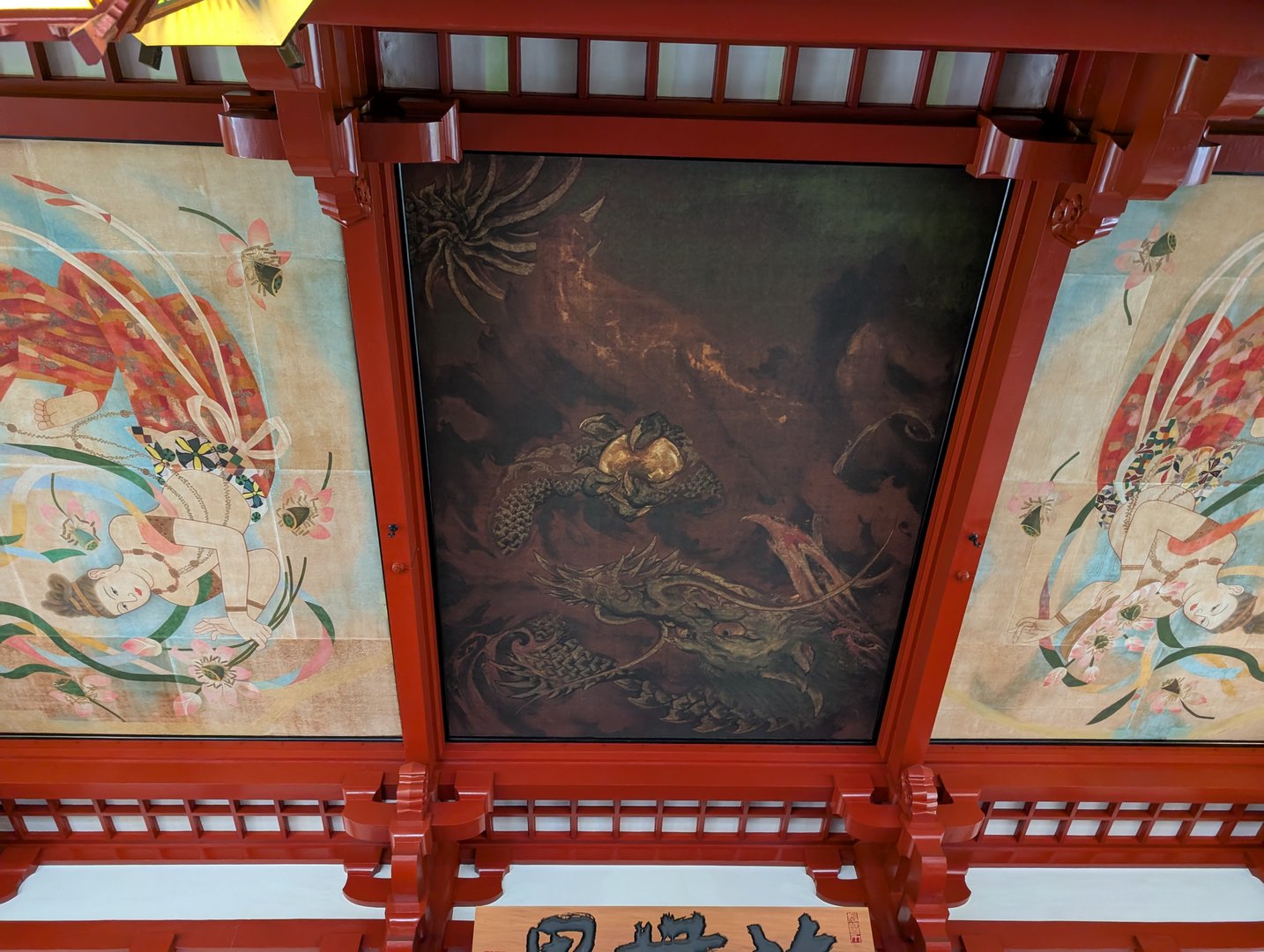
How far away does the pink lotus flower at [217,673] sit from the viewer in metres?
3.28

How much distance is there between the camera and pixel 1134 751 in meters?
3.69

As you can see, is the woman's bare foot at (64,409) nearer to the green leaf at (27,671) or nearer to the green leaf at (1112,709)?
the green leaf at (27,671)

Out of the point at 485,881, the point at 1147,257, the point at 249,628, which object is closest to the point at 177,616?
the point at 249,628

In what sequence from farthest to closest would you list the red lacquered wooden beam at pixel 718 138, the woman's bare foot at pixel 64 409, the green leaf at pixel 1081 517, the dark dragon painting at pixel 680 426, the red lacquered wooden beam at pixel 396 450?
the green leaf at pixel 1081 517 → the woman's bare foot at pixel 64 409 → the dark dragon painting at pixel 680 426 → the red lacquered wooden beam at pixel 396 450 → the red lacquered wooden beam at pixel 718 138

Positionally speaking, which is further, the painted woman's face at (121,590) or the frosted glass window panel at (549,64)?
the painted woman's face at (121,590)

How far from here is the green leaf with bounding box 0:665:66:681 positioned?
3.30 meters

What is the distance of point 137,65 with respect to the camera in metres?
2.29

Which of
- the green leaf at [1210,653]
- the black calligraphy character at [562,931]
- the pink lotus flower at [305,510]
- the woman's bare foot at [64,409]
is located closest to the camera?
the woman's bare foot at [64,409]

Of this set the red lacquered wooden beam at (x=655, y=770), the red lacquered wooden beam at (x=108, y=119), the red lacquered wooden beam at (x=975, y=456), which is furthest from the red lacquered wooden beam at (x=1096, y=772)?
the red lacquered wooden beam at (x=108, y=119)

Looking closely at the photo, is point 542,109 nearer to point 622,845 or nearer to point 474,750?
point 474,750

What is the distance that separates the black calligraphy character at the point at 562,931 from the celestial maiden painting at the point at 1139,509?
1.65 m

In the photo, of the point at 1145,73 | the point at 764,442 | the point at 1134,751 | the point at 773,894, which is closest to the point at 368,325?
the point at 764,442

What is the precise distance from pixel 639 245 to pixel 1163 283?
1.66m

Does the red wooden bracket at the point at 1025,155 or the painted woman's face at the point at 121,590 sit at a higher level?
the red wooden bracket at the point at 1025,155
